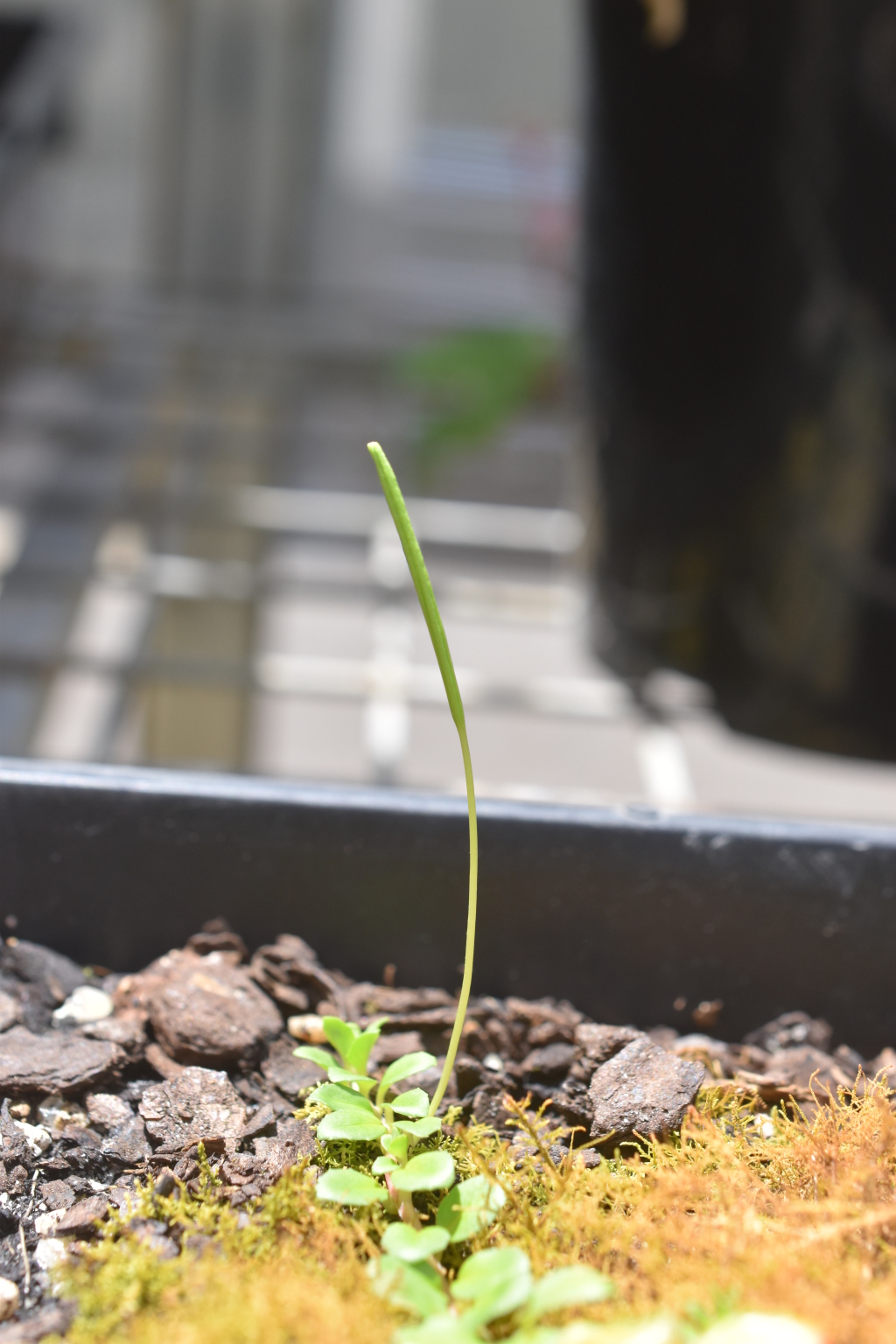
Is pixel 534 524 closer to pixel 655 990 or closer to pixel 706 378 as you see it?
pixel 706 378

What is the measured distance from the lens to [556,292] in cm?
255

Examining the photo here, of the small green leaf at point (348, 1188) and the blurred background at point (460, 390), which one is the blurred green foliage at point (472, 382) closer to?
Answer: the blurred background at point (460, 390)

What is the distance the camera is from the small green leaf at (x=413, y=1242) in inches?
11.8

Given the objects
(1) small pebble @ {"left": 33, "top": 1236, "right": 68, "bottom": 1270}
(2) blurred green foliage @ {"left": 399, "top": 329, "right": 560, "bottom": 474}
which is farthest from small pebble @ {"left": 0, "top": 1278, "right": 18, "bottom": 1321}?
(2) blurred green foliage @ {"left": 399, "top": 329, "right": 560, "bottom": 474}

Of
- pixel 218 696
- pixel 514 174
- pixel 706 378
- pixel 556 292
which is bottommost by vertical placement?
pixel 218 696

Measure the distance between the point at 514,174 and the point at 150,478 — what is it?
1.51m

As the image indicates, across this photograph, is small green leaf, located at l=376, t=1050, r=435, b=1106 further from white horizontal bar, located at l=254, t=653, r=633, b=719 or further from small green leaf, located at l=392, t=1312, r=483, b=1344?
white horizontal bar, located at l=254, t=653, r=633, b=719

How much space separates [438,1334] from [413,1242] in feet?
0.10

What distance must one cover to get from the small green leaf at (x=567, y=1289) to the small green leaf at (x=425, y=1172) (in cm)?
4

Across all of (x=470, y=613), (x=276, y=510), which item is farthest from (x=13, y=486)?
(x=470, y=613)

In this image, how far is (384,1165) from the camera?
1.09 feet

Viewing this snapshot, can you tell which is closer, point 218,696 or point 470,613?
point 218,696

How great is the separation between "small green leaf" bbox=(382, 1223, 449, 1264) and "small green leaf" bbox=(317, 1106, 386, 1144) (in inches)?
1.4

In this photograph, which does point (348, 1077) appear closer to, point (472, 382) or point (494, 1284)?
point (494, 1284)
